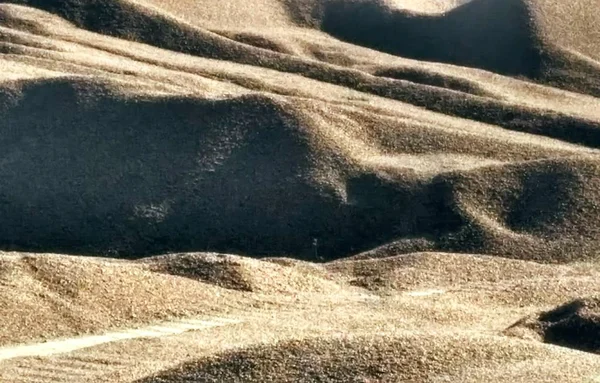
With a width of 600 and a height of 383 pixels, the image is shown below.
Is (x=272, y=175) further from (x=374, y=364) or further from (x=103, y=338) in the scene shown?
(x=374, y=364)

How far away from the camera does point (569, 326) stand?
66.0 ft

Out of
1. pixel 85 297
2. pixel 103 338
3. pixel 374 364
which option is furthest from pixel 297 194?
pixel 374 364

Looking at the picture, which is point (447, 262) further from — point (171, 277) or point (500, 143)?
point (500, 143)

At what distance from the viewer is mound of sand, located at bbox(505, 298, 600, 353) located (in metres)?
19.8

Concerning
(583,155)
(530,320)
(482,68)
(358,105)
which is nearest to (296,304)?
(530,320)

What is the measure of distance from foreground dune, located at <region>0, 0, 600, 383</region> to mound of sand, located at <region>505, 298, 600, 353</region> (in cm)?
4

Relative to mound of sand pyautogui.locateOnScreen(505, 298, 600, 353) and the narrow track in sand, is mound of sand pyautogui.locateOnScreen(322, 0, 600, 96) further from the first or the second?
the narrow track in sand

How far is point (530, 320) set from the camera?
69.3ft

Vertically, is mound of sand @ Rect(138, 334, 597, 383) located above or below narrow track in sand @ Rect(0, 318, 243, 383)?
above

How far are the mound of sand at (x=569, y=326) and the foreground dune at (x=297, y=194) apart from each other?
4cm

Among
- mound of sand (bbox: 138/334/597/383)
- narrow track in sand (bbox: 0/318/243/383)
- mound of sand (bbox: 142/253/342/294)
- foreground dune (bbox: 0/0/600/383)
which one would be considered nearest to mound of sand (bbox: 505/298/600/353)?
foreground dune (bbox: 0/0/600/383)

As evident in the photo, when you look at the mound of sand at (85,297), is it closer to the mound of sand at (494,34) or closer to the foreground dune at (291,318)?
the foreground dune at (291,318)

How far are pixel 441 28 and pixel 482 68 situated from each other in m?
2.74

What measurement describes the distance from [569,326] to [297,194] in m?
10.1
